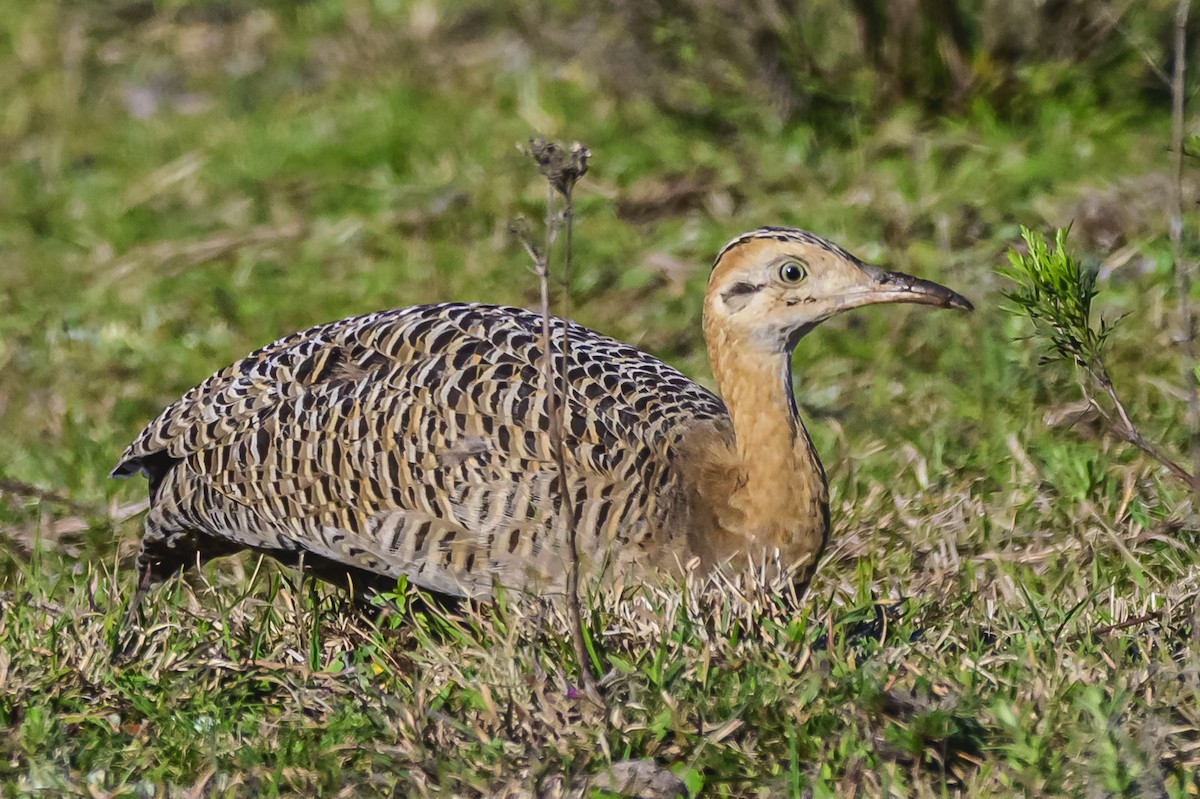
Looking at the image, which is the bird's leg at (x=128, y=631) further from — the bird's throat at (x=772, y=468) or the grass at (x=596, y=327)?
the bird's throat at (x=772, y=468)

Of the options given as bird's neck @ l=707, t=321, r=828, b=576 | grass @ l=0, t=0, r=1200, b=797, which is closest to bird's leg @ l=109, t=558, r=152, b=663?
grass @ l=0, t=0, r=1200, b=797

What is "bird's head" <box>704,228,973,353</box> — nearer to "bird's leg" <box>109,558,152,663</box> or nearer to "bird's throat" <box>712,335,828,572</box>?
"bird's throat" <box>712,335,828,572</box>

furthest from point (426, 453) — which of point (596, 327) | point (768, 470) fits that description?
point (596, 327)

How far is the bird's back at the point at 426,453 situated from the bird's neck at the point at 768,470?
15cm

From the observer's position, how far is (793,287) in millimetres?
4043

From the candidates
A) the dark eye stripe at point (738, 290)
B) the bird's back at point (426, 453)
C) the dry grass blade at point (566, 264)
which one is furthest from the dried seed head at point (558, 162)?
the dark eye stripe at point (738, 290)

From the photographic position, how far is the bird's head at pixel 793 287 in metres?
4.00

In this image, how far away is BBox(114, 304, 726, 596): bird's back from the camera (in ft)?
13.1

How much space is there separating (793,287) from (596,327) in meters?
2.19

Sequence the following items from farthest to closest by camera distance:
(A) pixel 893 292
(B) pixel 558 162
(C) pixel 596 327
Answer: (C) pixel 596 327
(A) pixel 893 292
(B) pixel 558 162

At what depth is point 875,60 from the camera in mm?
7211

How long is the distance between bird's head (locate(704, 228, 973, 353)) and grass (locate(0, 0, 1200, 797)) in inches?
23.0

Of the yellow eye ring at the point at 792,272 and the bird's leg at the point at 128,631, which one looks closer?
the bird's leg at the point at 128,631

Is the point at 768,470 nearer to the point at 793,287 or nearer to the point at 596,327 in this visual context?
the point at 793,287
